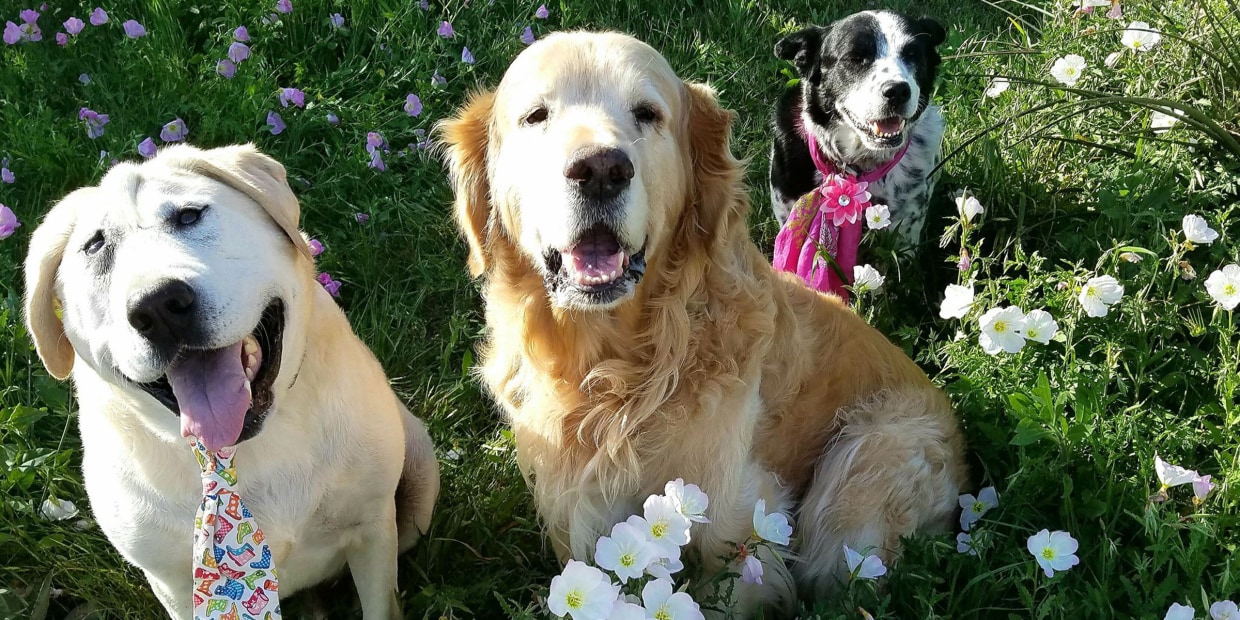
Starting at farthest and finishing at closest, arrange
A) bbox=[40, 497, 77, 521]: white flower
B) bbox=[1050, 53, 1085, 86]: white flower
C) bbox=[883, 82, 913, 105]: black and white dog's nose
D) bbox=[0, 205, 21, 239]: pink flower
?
bbox=[883, 82, 913, 105]: black and white dog's nose, bbox=[1050, 53, 1085, 86]: white flower, bbox=[0, 205, 21, 239]: pink flower, bbox=[40, 497, 77, 521]: white flower

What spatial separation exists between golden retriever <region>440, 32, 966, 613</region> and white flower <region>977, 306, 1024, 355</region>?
34 centimetres

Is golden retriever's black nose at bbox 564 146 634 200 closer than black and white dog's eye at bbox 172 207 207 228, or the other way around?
black and white dog's eye at bbox 172 207 207 228

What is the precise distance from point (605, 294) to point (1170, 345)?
1.94 m

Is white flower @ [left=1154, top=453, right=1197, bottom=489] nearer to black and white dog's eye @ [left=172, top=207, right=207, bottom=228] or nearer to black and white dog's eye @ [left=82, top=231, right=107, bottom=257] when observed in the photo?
black and white dog's eye @ [left=172, top=207, right=207, bottom=228]

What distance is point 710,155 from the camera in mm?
2373

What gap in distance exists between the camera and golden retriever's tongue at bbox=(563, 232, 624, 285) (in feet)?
6.77

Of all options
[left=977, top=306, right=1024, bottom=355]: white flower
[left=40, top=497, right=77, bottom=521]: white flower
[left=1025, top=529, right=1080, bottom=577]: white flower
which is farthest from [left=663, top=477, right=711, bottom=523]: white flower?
[left=40, top=497, right=77, bottom=521]: white flower

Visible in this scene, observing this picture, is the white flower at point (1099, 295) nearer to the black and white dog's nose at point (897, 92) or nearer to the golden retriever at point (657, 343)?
the golden retriever at point (657, 343)

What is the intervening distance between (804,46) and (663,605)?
303 centimetres

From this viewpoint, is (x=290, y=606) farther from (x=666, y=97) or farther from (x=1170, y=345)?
(x=1170, y=345)

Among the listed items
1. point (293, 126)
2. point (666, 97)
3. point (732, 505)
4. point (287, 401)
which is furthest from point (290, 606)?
point (293, 126)

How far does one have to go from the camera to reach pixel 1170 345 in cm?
275

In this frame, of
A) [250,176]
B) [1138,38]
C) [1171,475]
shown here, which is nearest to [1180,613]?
[1171,475]

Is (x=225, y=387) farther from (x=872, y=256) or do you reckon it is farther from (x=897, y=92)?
(x=897, y=92)
